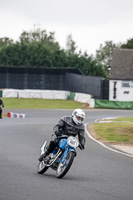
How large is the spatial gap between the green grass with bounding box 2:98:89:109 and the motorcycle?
3913 cm

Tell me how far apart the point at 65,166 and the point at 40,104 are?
4293 centimetres

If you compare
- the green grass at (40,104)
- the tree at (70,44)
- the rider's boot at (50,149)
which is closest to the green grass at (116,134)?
the rider's boot at (50,149)

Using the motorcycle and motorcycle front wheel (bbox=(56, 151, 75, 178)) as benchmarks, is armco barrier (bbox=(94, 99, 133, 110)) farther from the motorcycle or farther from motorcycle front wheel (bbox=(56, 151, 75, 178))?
motorcycle front wheel (bbox=(56, 151, 75, 178))

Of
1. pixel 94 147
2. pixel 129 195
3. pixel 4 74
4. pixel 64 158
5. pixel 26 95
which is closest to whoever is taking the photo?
pixel 129 195

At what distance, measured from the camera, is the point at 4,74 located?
64.8m


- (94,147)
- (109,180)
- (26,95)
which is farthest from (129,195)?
(26,95)

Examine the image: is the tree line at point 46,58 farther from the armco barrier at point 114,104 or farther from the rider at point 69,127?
the rider at point 69,127

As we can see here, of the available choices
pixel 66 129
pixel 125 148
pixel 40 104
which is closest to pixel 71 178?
pixel 66 129

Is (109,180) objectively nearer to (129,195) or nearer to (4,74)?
(129,195)

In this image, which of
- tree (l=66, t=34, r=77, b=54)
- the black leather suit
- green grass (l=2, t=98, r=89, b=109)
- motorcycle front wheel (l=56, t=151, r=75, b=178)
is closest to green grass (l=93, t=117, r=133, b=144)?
the black leather suit

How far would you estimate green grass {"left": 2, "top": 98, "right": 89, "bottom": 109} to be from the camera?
51.0 meters

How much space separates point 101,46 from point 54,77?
273 feet

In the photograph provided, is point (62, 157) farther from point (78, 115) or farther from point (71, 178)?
Answer: point (78, 115)

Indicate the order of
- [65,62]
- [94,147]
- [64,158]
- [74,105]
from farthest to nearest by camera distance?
1. [65,62]
2. [74,105]
3. [94,147]
4. [64,158]
